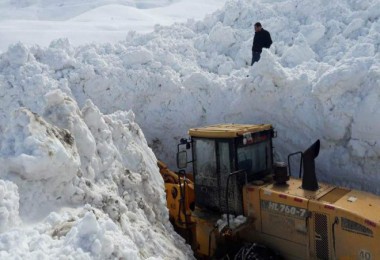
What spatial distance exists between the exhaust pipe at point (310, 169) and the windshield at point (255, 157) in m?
0.78

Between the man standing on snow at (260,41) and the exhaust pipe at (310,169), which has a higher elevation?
the man standing on snow at (260,41)

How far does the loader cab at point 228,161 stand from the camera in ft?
20.9

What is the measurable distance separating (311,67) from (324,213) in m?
4.77

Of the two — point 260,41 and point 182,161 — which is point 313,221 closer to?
point 182,161

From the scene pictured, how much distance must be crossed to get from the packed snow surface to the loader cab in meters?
0.72

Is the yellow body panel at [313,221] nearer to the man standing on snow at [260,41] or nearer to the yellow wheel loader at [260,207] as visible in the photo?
the yellow wheel loader at [260,207]

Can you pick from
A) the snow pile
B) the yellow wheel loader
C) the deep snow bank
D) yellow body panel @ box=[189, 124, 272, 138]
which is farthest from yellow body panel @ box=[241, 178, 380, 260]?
the deep snow bank

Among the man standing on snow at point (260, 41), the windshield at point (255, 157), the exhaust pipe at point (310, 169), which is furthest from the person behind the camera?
the man standing on snow at point (260, 41)

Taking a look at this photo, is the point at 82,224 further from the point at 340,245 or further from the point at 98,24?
the point at 98,24

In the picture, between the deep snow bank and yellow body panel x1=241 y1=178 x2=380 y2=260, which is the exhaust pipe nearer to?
yellow body panel x1=241 y1=178 x2=380 y2=260

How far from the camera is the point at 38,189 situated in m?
4.57

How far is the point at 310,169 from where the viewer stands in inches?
240

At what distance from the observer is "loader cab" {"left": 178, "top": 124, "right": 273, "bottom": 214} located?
20.9 feet

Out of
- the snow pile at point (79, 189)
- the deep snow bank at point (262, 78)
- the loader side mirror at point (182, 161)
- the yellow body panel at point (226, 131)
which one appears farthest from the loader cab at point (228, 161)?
the deep snow bank at point (262, 78)
